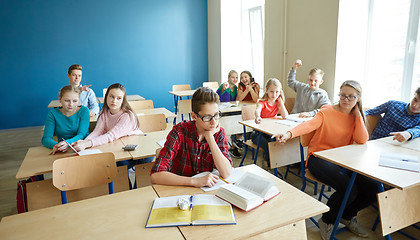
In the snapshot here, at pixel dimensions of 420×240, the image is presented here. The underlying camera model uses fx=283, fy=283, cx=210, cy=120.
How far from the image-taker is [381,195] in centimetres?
165

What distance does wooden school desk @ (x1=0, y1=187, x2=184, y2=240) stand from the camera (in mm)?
1092

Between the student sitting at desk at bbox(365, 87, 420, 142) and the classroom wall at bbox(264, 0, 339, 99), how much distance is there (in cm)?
103

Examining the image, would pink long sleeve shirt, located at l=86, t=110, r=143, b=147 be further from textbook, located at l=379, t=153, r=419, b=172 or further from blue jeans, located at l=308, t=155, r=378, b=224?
textbook, located at l=379, t=153, r=419, b=172

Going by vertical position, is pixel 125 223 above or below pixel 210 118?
below

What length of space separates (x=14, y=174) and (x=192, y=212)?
3.35 meters

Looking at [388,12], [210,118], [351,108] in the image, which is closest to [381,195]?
[351,108]

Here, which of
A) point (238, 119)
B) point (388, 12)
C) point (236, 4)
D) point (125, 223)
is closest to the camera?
point (125, 223)

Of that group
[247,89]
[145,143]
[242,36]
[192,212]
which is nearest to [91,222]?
[192,212]

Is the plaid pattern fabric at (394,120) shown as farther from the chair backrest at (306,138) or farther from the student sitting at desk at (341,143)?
the chair backrest at (306,138)

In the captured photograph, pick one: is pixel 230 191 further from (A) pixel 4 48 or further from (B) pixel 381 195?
(A) pixel 4 48

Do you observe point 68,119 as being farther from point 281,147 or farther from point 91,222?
point 281,147

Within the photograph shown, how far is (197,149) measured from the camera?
1650mm

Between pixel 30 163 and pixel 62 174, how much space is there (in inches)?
18.9

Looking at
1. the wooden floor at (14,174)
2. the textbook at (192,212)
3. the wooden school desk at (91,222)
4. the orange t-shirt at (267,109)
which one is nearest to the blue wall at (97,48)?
the wooden floor at (14,174)
